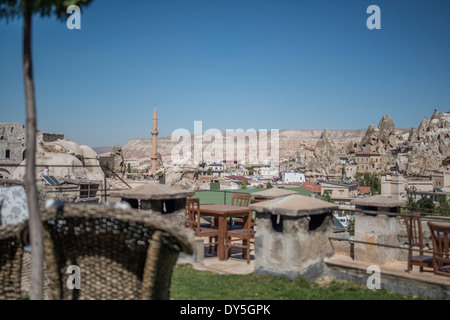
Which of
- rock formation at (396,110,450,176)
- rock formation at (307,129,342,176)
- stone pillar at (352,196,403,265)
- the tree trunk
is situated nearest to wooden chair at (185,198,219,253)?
stone pillar at (352,196,403,265)

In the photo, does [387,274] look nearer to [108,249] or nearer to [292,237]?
[292,237]

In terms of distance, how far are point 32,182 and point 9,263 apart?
101 centimetres

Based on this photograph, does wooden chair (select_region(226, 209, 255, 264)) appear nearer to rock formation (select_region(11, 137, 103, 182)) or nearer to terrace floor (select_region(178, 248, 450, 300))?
terrace floor (select_region(178, 248, 450, 300))

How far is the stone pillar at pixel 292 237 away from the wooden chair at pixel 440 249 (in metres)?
1.41

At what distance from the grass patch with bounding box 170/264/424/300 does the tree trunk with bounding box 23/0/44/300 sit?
2.05m

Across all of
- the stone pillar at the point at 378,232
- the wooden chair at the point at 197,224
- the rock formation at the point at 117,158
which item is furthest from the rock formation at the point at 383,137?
the wooden chair at the point at 197,224

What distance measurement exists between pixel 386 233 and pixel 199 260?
10.5 feet

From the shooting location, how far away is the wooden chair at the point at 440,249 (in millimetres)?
4939

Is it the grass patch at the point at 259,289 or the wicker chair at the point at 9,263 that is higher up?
the wicker chair at the point at 9,263

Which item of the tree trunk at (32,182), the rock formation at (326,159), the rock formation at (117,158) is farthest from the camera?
the rock formation at (326,159)

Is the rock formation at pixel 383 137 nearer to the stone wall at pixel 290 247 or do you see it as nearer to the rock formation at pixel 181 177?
the rock formation at pixel 181 177

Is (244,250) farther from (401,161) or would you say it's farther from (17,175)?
(401,161)

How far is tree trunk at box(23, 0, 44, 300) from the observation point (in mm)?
2783
